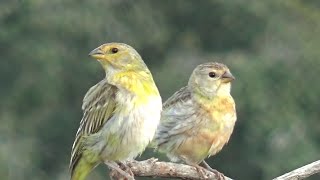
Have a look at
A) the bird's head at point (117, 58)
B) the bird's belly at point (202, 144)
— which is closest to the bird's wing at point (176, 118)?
the bird's belly at point (202, 144)

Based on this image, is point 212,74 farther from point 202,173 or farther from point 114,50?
point 114,50

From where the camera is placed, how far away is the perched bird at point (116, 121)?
35.4 feet

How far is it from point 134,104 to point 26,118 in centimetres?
1754

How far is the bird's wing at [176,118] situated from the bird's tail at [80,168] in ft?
5.06

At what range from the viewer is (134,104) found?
10.8m

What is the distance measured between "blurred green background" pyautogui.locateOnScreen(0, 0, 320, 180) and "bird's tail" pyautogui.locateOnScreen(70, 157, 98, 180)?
495 inches

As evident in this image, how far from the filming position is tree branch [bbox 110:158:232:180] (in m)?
10.7

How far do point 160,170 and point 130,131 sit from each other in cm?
33

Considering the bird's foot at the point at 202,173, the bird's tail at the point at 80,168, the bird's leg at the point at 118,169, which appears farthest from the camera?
the bird's foot at the point at 202,173

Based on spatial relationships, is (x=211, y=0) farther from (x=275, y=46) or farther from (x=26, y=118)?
(x=26, y=118)

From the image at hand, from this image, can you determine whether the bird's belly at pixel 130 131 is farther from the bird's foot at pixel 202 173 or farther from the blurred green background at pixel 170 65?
the blurred green background at pixel 170 65

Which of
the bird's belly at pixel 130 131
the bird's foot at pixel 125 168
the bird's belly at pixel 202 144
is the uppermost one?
the bird's belly at pixel 130 131

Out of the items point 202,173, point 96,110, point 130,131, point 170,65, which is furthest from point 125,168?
point 170,65

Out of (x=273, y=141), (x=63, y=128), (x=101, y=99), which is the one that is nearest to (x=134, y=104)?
(x=101, y=99)
